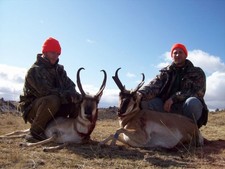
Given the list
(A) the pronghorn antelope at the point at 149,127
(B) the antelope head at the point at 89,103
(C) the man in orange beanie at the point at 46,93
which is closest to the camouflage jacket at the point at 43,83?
(C) the man in orange beanie at the point at 46,93

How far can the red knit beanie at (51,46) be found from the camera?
8070 mm

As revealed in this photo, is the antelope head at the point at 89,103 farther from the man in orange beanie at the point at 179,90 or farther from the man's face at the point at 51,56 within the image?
the man in orange beanie at the point at 179,90

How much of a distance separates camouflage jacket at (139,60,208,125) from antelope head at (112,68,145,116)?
28.9 inches

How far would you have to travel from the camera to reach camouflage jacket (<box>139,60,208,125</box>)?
8.17 m

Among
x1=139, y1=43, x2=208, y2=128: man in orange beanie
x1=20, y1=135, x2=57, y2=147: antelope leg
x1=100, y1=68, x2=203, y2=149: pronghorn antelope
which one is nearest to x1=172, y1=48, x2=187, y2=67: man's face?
x1=139, y1=43, x2=208, y2=128: man in orange beanie

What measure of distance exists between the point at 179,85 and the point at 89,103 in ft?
7.65

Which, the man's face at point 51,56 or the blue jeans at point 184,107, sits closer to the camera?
the blue jeans at point 184,107

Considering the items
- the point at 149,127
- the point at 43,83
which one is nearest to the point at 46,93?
the point at 43,83

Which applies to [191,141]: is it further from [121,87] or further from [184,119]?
[121,87]

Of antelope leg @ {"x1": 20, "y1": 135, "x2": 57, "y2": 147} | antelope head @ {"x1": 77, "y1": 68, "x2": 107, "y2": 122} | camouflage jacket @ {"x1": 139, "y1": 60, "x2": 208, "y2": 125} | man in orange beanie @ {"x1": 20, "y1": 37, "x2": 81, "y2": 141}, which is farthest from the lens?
camouflage jacket @ {"x1": 139, "y1": 60, "x2": 208, "y2": 125}

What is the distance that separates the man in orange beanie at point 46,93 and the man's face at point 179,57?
2.46 meters

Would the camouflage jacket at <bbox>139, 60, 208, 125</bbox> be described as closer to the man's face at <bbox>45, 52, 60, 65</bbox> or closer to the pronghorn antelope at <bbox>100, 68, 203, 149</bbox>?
the pronghorn antelope at <bbox>100, 68, 203, 149</bbox>

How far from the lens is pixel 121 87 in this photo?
7910mm

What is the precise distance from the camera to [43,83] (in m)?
7.62
